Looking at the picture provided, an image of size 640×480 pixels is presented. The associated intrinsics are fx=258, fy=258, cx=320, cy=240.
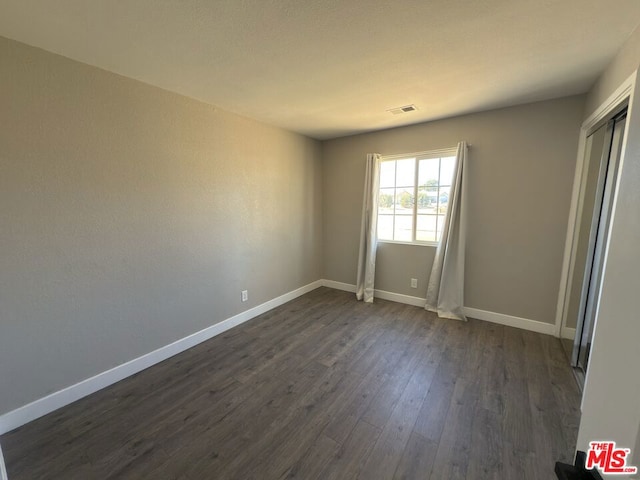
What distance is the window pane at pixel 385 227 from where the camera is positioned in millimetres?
3676

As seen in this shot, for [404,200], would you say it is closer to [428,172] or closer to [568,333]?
[428,172]

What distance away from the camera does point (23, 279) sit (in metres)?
1.60

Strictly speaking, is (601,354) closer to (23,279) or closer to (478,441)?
(478,441)

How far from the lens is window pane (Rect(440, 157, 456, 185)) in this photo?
3127mm

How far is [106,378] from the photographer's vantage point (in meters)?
1.96

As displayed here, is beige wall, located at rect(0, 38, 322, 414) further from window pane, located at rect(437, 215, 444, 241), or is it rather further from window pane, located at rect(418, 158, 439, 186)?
window pane, located at rect(437, 215, 444, 241)

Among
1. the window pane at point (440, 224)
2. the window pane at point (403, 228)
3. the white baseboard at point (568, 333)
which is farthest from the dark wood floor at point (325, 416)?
the window pane at point (403, 228)

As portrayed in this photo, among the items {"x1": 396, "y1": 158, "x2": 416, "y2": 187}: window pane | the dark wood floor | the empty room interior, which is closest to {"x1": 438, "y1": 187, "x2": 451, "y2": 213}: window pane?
the empty room interior

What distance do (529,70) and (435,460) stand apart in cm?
268

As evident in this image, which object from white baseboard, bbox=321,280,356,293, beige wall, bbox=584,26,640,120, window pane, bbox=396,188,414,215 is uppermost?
beige wall, bbox=584,26,640,120

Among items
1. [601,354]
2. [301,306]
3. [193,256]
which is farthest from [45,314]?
[601,354]

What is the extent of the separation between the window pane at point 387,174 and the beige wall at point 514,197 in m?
0.21

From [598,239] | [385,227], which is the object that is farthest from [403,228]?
[598,239]

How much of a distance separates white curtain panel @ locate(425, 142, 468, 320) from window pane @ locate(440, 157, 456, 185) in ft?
0.61
